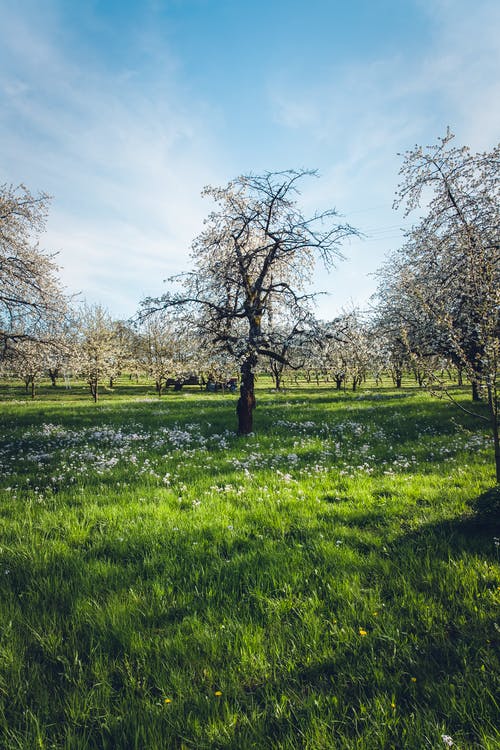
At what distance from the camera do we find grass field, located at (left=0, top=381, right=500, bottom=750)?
8.63ft

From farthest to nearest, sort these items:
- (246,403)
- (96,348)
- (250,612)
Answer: (96,348) < (246,403) < (250,612)

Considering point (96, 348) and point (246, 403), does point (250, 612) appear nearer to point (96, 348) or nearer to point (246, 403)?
point (246, 403)

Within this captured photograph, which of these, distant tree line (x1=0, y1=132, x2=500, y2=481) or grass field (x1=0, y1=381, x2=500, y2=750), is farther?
distant tree line (x1=0, y1=132, x2=500, y2=481)

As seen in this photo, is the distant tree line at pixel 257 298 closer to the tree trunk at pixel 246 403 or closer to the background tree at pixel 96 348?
the tree trunk at pixel 246 403

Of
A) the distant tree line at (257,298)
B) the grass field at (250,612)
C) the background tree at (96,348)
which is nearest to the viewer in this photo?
the grass field at (250,612)

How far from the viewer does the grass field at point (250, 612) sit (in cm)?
263

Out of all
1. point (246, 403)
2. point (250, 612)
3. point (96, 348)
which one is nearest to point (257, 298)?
point (246, 403)

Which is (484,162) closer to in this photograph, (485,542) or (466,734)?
(485,542)

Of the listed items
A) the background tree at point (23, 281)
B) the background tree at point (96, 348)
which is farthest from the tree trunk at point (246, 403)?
the background tree at point (96, 348)

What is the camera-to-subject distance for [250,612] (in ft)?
12.6

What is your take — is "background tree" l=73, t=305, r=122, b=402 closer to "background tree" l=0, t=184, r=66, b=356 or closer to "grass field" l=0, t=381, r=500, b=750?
"background tree" l=0, t=184, r=66, b=356

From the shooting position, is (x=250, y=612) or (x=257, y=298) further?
(x=257, y=298)

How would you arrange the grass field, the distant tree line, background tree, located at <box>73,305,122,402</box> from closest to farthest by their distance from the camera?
the grass field
the distant tree line
background tree, located at <box>73,305,122,402</box>

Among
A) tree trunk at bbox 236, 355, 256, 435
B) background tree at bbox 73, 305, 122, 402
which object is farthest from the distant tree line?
background tree at bbox 73, 305, 122, 402
